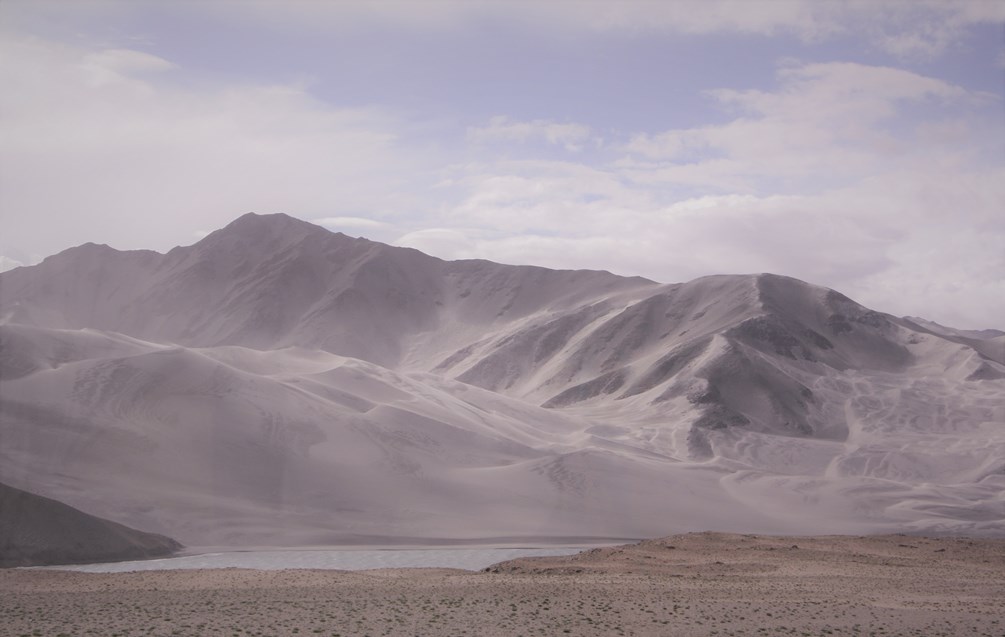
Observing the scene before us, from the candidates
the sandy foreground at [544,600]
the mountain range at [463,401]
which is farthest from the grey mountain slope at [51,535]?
the mountain range at [463,401]

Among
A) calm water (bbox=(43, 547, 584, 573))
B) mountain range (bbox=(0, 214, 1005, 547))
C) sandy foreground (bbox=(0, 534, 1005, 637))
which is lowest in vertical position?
calm water (bbox=(43, 547, 584, 573))

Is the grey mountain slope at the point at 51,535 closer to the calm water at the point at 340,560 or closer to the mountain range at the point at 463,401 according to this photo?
the calm water at the point at 340,560

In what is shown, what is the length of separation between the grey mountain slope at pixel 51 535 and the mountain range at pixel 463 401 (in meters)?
5.38

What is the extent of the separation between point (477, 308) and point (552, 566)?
96.5m

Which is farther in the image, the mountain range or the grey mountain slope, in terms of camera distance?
the mountain range

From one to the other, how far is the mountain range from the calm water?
8.45ft

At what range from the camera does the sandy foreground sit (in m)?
18.7

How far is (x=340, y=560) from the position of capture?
3556 cm

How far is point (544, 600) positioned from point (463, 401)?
47.4 metres

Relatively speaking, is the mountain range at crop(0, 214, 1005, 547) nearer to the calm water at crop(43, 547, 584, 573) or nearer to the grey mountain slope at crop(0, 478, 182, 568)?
the calm water at crop(43, 547, 584, 573)

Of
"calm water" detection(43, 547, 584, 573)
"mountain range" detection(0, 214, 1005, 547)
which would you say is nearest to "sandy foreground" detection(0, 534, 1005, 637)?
"calm water" detection(43, 547, 584, 573)

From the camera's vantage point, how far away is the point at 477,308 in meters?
124

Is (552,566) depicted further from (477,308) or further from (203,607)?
(477,308)

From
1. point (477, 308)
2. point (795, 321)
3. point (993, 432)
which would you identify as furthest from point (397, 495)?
point (477, 308)
